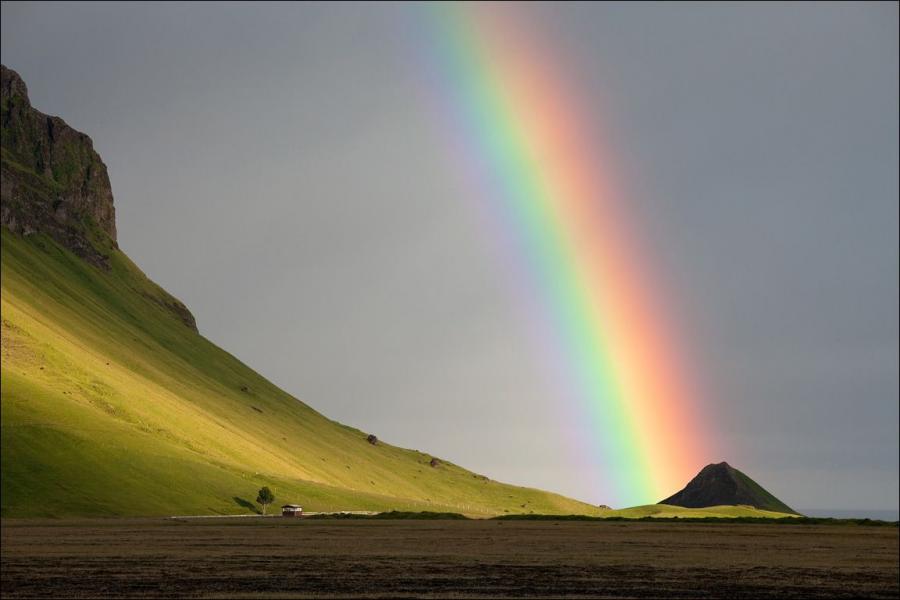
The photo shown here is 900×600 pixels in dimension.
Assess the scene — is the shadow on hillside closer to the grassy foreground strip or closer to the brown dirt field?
the grassy foreground strip

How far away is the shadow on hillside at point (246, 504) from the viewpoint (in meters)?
188

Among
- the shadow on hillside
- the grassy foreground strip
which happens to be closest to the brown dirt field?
the grassy foreground strip

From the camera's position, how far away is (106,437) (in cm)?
18950

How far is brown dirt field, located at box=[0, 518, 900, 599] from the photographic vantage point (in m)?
47.9

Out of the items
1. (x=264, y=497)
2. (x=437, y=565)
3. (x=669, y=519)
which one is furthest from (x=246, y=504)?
(x=437, y=565)

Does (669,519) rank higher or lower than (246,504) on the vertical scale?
higher

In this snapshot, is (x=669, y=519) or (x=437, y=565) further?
(x=669, y=519)

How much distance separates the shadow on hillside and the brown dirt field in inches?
3357

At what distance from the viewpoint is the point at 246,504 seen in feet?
624

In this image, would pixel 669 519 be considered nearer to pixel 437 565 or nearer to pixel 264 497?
pixel 264 497

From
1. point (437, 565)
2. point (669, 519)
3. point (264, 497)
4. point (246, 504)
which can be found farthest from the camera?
point (246, 504)

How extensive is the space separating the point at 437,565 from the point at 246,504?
135671 mm

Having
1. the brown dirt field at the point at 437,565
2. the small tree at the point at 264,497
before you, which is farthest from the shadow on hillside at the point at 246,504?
the brown dirt field at the point at 437,565

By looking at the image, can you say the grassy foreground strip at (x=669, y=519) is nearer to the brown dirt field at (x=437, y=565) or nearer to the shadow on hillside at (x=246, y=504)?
the shadow on hillside at (x=246, y=504)
